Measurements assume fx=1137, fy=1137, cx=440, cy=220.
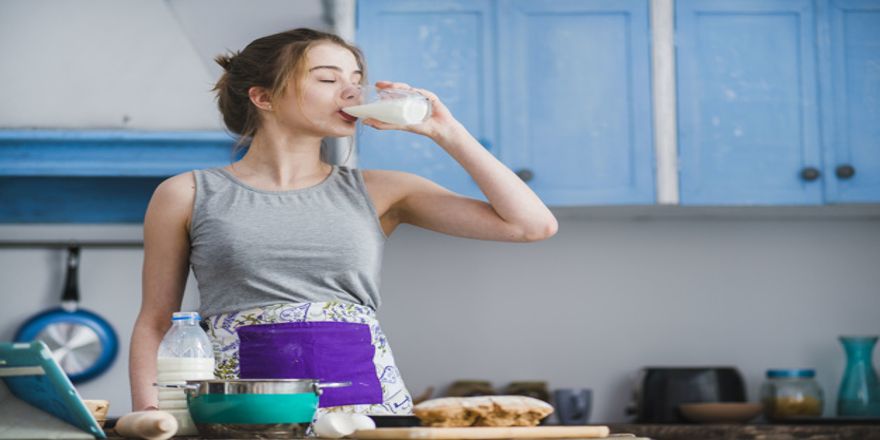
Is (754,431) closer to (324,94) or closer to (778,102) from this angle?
(778,102)

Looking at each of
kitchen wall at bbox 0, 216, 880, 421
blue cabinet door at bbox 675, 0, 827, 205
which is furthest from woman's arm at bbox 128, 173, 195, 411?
blue cabinet door at bbox 675, 0, 827, 205

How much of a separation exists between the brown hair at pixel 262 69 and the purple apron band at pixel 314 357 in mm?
373

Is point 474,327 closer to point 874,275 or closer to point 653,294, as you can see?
point 653,294

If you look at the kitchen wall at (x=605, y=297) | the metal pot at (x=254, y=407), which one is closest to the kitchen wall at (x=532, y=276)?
the kitchen wall at (x=605, y=297)

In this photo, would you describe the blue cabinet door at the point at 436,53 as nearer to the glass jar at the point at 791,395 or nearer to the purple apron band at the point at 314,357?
the glass jar at the point at 791,395

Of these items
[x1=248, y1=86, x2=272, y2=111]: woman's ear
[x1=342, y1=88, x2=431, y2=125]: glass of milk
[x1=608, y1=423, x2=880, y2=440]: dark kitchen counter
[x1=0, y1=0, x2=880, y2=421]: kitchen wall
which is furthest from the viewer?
[x1=0, y1=0, x2=880, y2=421]: kitchen wall

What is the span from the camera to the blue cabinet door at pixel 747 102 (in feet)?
10.4

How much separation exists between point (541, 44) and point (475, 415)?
2.27m

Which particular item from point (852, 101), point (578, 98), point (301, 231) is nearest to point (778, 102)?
point (852, 101)

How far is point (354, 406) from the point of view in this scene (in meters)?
1.58

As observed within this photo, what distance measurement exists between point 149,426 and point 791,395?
→ 2.43m

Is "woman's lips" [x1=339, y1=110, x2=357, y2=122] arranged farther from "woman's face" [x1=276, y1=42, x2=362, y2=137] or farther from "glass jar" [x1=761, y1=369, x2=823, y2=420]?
"glass jar" [x1=761, y1=369, x2=823, y2=420]

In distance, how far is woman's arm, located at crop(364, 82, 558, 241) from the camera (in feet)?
5.35

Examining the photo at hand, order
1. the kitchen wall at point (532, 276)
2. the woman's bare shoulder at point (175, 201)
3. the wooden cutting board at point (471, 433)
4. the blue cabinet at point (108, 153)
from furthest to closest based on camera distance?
the kitchen wall at point (532, 276) < the blue cabinet at point (108, 153) < the woman's bare shoulder at point (175, 201) < the wooden cutting board at point (471, 433)
